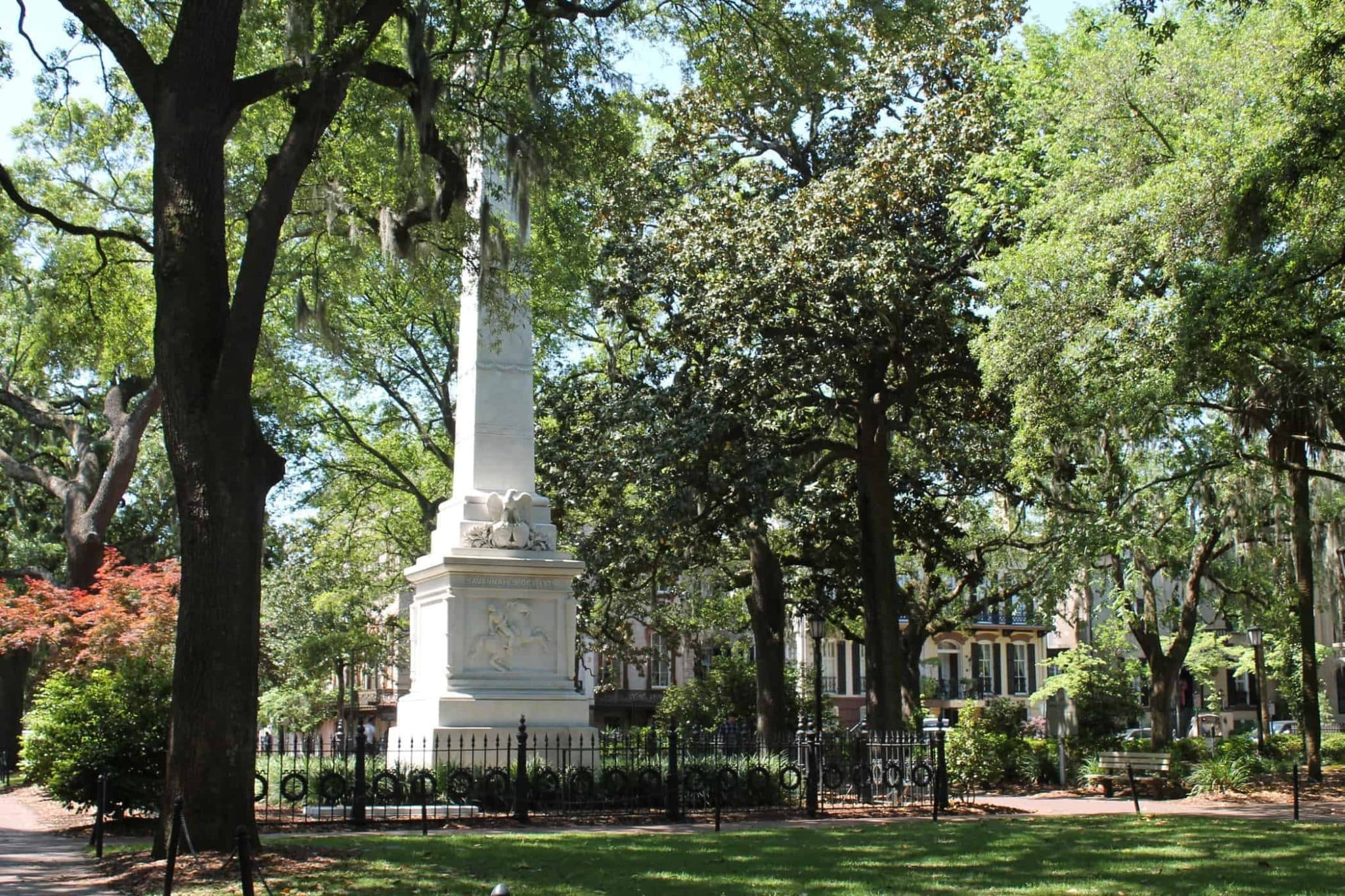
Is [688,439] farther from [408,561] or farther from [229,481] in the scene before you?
[408,561]

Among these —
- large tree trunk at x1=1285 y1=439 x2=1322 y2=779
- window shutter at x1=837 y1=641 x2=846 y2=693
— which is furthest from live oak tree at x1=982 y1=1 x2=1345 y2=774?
window shutter at x1=837 y1=641 x2=846 y2=693

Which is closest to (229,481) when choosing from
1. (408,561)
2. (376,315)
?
(376,315)

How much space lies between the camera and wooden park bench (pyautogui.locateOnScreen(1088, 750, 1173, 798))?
2441 centimetres

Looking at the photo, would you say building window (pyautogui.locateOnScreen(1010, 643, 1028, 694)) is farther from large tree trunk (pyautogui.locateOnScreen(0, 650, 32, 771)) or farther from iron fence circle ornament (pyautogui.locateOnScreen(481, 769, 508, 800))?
iron fence circle ornament (pyautogui.locateOnScreen(481, 769, 508, 800))

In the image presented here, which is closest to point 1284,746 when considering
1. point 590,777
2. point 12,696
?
point 590,777

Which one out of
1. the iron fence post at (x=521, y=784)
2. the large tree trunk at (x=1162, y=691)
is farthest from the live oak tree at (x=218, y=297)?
the large tree trunk at (x=1162, y=691)

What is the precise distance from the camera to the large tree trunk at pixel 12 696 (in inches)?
1357

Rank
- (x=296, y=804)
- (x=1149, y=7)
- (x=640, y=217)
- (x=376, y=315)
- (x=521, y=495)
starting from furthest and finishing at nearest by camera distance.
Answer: (x=376, y=315)
(x=640, y=217)
(x=521, y=495)
(x=296, y=804)
(x=1149, y=7)

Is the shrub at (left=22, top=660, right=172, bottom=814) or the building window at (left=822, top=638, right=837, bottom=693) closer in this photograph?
the shrub at (left=22, top=660, right=172, bottom=814)

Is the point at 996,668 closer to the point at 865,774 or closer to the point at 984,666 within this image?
the point at 984,666

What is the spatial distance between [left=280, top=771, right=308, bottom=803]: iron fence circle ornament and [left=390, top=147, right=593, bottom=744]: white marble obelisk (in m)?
1.94

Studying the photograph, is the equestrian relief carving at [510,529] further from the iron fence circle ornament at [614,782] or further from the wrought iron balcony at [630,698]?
the wrought iron balcony at [630,698]

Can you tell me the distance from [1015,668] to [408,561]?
43883 millimetres

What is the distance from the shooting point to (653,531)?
2506 cm
